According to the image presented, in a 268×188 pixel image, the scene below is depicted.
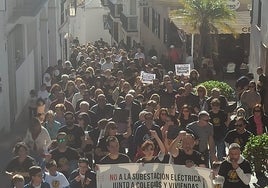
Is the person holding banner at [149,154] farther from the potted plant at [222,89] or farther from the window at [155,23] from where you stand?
the window at [155,23]

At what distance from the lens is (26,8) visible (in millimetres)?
25484

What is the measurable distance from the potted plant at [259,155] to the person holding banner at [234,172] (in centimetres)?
267

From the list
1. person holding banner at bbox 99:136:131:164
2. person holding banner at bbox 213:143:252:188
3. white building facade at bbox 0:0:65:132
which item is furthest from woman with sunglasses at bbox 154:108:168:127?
white building facade at bbox 0:0:65:132

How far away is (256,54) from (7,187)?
15.6 metres

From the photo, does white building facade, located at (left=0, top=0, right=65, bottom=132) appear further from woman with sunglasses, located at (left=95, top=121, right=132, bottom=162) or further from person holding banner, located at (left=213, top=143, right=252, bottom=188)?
person holding banner, located at (left=213, top=143, right=252, bottom=188)

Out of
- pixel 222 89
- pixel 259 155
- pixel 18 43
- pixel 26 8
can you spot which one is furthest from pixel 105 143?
pixel 26 8

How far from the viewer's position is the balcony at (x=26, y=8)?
2399 centimetres

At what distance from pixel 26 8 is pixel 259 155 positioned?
13.5 m

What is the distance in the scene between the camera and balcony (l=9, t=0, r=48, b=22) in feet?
78.7

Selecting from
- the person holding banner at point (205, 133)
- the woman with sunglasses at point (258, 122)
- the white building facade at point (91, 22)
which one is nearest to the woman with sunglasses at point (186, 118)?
the person holding banner at point (205, 133)

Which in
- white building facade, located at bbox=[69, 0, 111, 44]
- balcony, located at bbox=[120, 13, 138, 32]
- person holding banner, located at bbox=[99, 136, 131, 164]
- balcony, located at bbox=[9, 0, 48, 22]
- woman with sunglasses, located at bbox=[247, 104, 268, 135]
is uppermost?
balcony, located at bbox=[9, 0, 48, 22]

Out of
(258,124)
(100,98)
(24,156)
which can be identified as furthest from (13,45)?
(24,156)

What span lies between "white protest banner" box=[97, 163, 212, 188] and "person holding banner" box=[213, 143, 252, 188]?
14.4 inches

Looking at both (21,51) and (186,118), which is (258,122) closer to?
(186,118)
